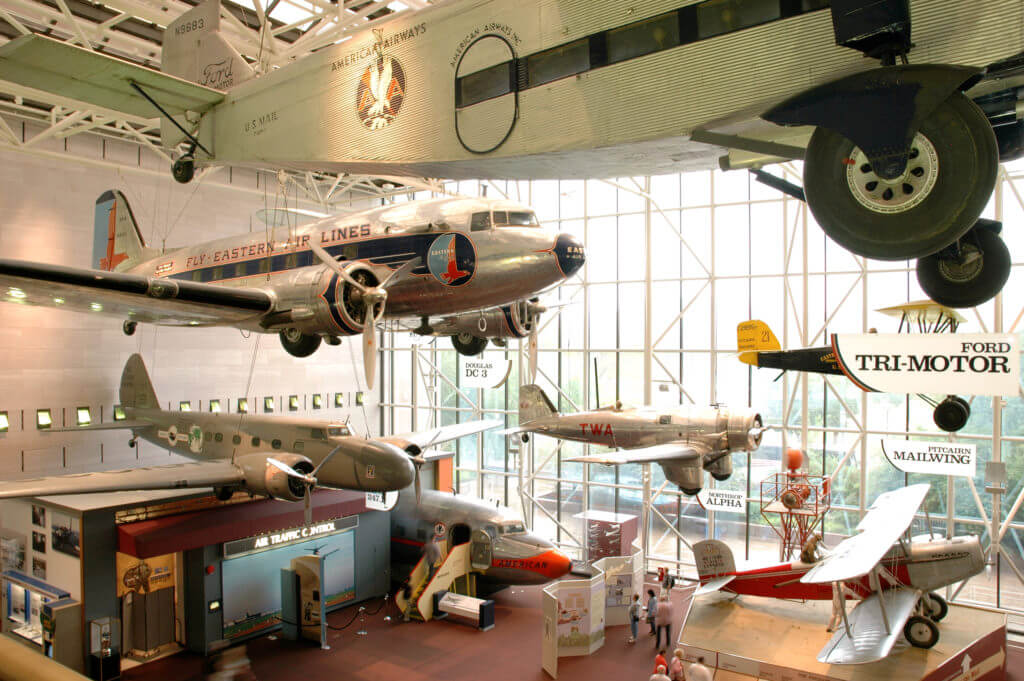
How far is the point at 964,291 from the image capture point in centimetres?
557

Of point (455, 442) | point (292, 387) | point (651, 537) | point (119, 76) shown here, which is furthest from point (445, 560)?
point (119, 76)

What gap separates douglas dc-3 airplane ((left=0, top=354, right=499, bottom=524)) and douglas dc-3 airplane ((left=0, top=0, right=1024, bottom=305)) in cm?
705

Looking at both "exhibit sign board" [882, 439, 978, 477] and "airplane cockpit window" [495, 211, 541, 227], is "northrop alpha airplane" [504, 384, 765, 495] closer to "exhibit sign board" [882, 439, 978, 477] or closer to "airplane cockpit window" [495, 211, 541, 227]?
"exhibit sign board" [882, 439, 978, 477]

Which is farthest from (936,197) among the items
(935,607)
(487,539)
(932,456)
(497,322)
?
(487,539)

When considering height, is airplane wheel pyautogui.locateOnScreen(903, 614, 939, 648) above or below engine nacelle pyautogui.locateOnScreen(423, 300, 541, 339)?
below

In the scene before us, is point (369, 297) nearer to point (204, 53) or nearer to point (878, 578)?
point (204, 53)

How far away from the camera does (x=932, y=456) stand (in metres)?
14.9

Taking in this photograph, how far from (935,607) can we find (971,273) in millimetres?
9644

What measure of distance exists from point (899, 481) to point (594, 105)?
17.0 metres

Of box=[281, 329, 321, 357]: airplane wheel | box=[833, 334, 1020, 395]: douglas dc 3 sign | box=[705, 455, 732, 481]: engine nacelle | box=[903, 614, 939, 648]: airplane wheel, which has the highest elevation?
box=[281, 329, 321, 357]: airplane wheel

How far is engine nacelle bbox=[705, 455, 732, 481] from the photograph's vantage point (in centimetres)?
1451

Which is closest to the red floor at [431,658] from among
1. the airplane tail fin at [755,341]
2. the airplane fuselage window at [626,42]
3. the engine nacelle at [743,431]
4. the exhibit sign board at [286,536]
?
the exhibit sign board at [286,536]

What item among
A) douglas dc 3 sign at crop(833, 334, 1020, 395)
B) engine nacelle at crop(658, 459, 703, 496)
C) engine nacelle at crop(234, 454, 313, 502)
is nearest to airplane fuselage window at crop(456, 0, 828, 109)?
douglas dc 3 sign at crop(833, 334, 1020, 395)

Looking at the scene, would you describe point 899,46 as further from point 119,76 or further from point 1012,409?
point 1012,409
